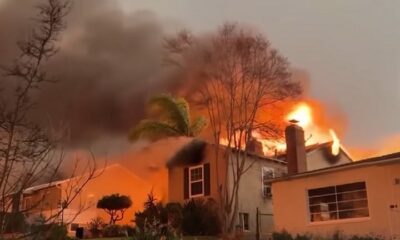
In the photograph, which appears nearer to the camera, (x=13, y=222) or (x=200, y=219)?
(x=13, y=222)

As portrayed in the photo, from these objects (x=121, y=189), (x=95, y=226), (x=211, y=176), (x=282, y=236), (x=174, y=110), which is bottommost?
(x=282, y=236)

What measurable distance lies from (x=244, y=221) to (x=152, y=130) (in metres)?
6.11

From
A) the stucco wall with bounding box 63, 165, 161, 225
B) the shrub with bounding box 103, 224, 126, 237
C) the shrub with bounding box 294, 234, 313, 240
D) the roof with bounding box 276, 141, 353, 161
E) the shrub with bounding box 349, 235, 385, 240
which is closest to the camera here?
the shrub with bounding box 349, 235, 385, 240

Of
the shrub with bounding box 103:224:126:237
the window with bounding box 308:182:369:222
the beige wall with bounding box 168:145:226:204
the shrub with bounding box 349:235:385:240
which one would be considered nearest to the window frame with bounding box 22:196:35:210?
the shrub with bounding box 349:235:385:240

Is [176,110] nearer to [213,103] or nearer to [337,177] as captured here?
[213,103]

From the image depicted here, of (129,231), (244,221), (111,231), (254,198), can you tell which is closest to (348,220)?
(129,231)

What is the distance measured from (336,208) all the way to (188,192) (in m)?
8.89

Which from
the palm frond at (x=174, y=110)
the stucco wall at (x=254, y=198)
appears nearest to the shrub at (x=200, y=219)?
the stucco wall at (x=254, y=198)

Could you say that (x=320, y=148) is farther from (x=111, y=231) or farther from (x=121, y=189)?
(x=111, y=231)

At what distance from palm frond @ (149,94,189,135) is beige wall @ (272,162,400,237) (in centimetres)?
584

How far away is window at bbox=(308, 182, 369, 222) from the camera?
17562mm

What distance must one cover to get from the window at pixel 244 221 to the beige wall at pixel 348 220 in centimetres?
431

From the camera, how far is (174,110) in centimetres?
2359

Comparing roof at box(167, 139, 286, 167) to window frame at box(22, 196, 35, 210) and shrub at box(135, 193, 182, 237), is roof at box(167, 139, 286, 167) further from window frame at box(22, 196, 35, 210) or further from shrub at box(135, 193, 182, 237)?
window frame at box(22, 196, 35, 210)
